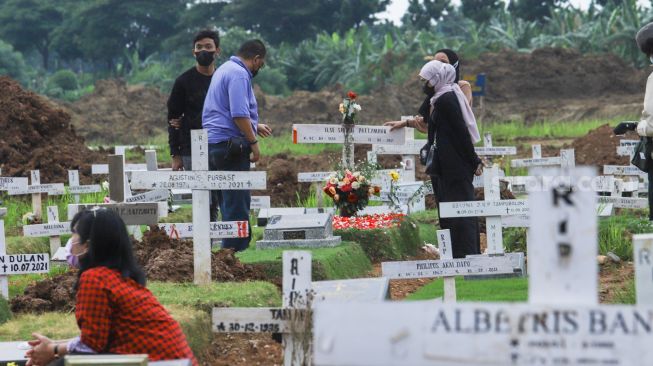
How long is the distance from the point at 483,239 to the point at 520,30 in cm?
3953

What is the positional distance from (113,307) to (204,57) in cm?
641

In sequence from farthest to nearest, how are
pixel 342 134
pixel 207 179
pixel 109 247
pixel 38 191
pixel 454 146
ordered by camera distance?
pixel 38 191 → pixel 342 134 → pixel 454 146 → pixel 207 179 → pixel 109 247

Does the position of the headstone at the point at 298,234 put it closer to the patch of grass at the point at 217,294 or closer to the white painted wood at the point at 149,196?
the white painted wood at the point at 149,196

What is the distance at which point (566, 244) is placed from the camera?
4453mm

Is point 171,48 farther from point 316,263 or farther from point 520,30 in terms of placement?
point 316,263

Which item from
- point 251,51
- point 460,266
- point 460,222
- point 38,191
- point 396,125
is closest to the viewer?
point 460,266

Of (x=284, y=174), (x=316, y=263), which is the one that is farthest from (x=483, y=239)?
(x=284, y=174)

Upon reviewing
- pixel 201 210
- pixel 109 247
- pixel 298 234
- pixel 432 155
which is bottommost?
pixel 298 234

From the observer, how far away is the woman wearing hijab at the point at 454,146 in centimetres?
1152

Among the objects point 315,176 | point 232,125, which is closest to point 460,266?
point 232,125

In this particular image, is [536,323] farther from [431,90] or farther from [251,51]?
[251,51]

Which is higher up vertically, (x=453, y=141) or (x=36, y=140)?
(x=36, y=140)

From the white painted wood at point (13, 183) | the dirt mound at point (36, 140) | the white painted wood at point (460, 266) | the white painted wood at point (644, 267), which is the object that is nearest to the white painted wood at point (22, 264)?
the white painted wood at point (460, 266)

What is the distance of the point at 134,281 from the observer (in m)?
6.71
